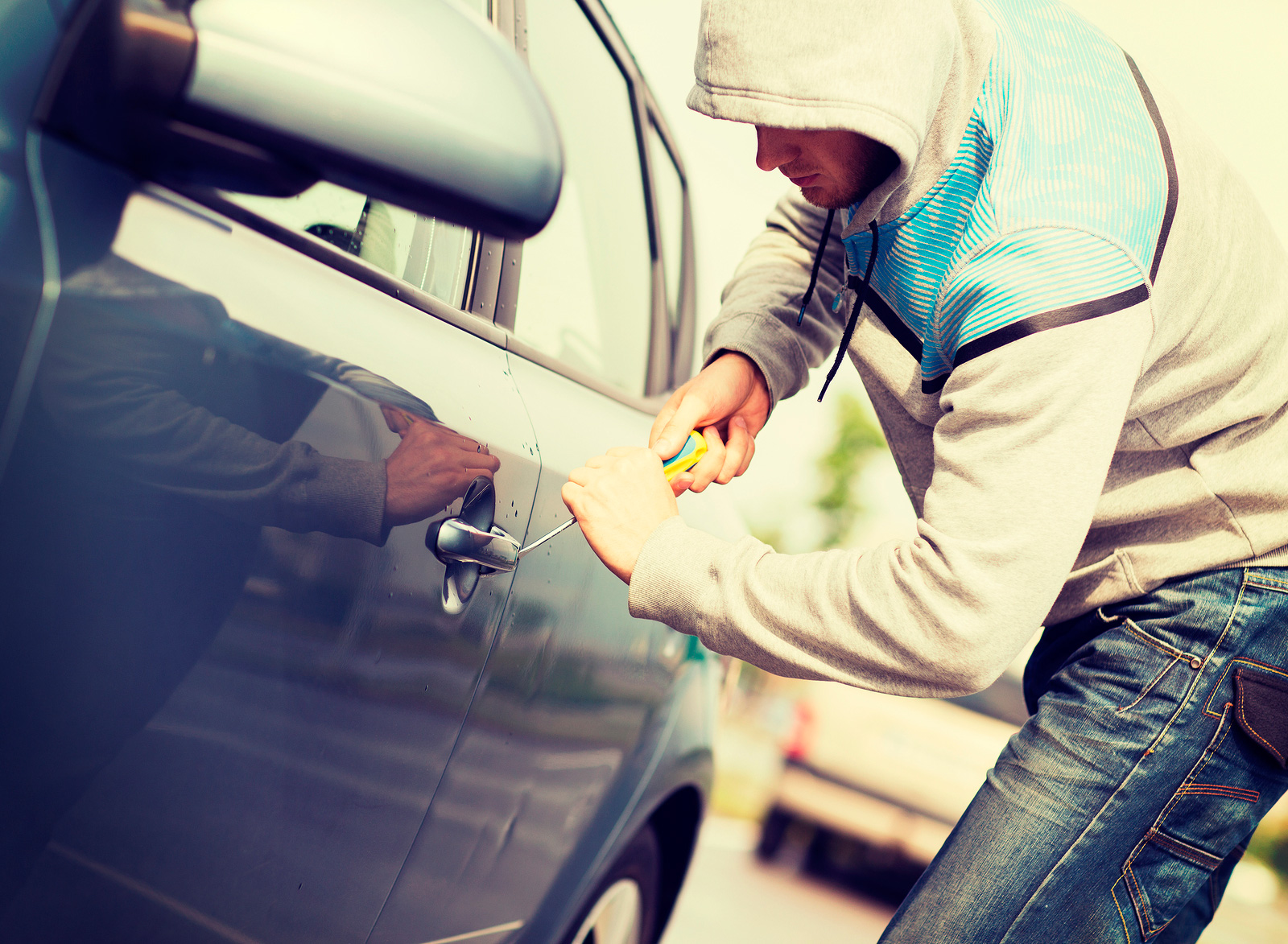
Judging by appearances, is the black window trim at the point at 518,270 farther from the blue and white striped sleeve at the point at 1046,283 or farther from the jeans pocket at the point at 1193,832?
the jeans pocket at the point at 1193,832

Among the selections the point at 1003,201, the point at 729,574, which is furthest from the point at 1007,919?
the point at 1003,201

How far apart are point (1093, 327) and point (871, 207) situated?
13.7 inches

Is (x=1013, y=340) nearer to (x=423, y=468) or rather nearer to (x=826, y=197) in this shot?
(x=826, y=197)

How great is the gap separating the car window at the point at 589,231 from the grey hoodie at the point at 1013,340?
1.89ft

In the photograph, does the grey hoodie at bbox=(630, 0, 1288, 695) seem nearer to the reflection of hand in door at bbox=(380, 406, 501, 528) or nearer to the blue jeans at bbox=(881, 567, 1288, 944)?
the blue jeans at bbox=(881, 567, 1288, 944)

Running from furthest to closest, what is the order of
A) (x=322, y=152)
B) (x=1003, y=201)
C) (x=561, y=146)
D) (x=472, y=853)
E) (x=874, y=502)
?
(x=874, y=502)
(x=472, y=853)
(x=1003, y=201)
(x=561, y=146)
(x=322, y=152)

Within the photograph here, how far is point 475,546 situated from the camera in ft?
4.28

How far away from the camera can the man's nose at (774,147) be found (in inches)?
50.3

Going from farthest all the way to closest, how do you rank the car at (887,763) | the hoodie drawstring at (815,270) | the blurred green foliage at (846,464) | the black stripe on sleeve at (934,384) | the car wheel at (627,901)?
1. the blurred green foliage at (846,464)
2. the car at (887,763)
3. the car wheel at (627,901)
4. the hoodie drawstring at (815,270)
5. the black stripe on sleeve at (934,384)

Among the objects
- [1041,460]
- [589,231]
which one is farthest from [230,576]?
[589,231]

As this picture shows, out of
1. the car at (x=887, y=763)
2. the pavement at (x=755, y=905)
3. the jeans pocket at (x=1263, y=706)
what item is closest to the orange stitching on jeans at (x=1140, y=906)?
the jeans pocket at (x=1263, y=706)

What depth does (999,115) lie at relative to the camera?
1.20m

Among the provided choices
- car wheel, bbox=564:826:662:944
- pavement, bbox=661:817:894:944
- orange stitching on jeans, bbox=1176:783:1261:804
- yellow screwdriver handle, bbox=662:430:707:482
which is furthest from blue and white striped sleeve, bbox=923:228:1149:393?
pavement, bbox=661:817:894:944

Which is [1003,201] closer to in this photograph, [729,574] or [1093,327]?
[1093,327]
